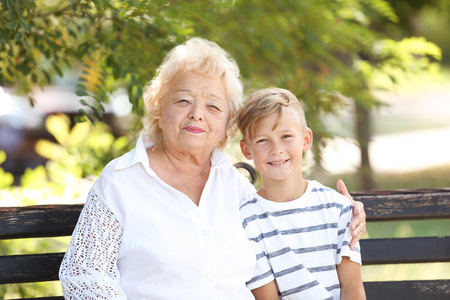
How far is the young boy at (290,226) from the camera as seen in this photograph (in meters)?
2.23

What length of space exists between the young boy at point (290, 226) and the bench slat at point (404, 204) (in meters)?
0.46

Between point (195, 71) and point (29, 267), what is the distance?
3.71 feet

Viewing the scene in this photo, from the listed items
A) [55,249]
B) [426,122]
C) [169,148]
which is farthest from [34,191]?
[426,122]

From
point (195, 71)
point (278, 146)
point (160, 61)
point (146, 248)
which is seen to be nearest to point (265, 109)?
point (278, 146)

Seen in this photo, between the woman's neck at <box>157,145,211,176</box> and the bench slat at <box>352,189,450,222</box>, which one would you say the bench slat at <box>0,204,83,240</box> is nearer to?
the woman's neck at <box>157,145,211,176</box>

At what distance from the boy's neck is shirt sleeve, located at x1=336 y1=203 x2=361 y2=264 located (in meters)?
0.19

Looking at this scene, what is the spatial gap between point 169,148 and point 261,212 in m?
0.48

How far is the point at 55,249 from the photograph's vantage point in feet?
11.0

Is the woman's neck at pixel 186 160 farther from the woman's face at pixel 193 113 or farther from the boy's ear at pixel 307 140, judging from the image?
the boy's ear at pixel 307 140

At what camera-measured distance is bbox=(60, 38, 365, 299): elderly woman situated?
2150mm

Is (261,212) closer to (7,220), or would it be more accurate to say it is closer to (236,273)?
(236,273)

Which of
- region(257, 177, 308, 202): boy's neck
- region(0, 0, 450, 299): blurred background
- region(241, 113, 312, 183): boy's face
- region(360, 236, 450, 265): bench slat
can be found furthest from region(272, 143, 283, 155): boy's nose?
region(0, 0, 450, 299): blurred background

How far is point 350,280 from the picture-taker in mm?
2238

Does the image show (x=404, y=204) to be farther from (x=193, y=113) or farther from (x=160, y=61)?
(x=160, y=61)
